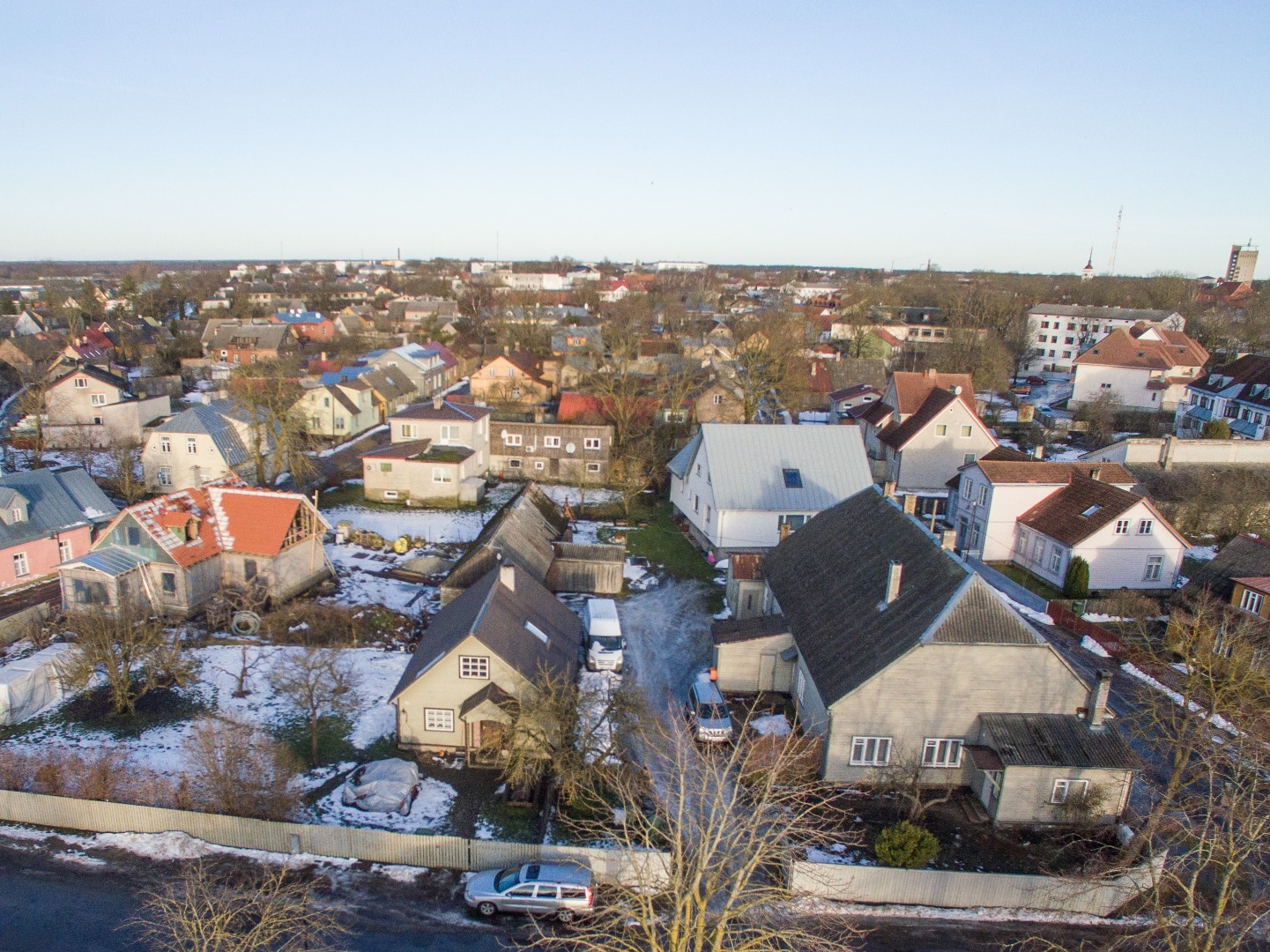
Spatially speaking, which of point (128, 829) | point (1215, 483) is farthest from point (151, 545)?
point (1215, 483)

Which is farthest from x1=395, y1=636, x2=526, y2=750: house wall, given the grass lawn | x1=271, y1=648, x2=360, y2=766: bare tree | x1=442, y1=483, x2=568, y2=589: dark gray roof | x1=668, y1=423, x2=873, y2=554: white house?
the grass lawn

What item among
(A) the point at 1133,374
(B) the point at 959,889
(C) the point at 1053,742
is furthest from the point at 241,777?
(A) the point at 1133,374

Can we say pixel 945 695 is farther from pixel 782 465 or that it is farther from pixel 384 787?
pixel 782 465

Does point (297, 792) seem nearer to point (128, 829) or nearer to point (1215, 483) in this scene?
point (128, 829)

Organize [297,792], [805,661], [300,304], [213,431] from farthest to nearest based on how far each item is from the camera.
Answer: [300,304], [213,431], [805,661], [297,792]

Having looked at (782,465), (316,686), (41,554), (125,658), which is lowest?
(41,554)

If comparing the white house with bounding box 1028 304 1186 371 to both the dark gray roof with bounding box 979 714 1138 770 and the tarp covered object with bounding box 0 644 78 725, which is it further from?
the tarp covered object with bounding box 0 644 78 725

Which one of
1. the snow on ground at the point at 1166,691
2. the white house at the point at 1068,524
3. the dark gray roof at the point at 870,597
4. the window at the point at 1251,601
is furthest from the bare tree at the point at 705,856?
the white house at the point at 1068,524
